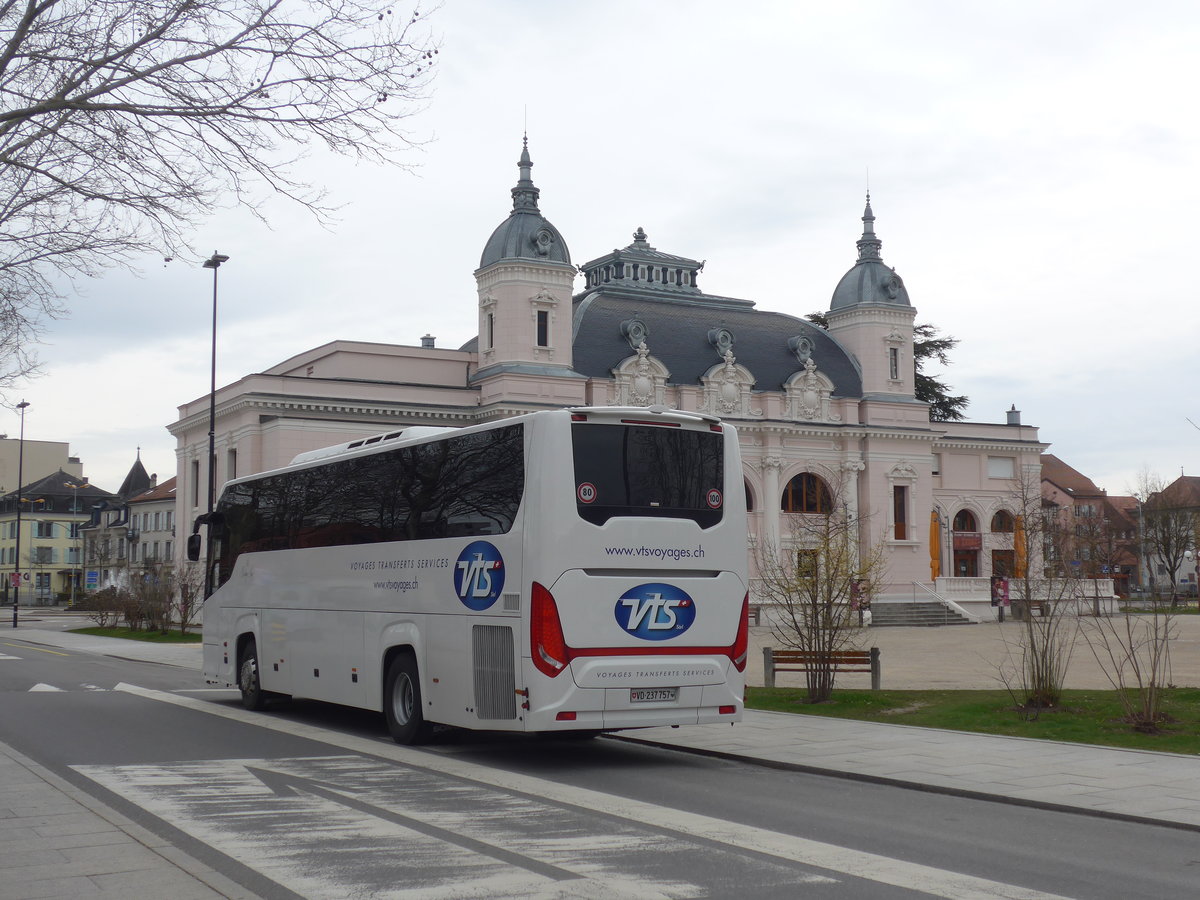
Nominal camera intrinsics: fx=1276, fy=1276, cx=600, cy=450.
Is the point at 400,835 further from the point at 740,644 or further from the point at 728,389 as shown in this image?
the point at 728,389

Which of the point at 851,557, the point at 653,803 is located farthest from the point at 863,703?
the point at 653,803

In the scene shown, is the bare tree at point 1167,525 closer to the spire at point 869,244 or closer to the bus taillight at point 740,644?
the spire at point 869,244

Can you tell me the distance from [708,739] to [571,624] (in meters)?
3.63

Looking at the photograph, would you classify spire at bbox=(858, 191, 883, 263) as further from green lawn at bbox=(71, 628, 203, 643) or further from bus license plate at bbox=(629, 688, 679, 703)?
bus license plate at bbox=(629, 688, 679, 703)

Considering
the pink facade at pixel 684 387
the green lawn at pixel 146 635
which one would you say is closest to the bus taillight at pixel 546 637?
the green lawn at pixel 146 635

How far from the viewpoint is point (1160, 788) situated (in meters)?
11.8

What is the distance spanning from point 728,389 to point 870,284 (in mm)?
12594

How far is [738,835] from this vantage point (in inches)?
380

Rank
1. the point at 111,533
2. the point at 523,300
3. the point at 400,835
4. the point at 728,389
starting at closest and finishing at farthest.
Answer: the point at 400,835, the point at 523,300, the point at 728,389, the point at 111,533

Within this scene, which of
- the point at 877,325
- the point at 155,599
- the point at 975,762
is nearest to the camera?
the point at 975,762

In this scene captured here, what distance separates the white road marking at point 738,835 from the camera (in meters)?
7.99

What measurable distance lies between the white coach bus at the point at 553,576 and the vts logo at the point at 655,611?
0.02m

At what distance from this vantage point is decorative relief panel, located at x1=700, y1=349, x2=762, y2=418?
64875 mm

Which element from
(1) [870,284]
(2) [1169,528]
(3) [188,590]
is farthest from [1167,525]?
(3) [188,590]
